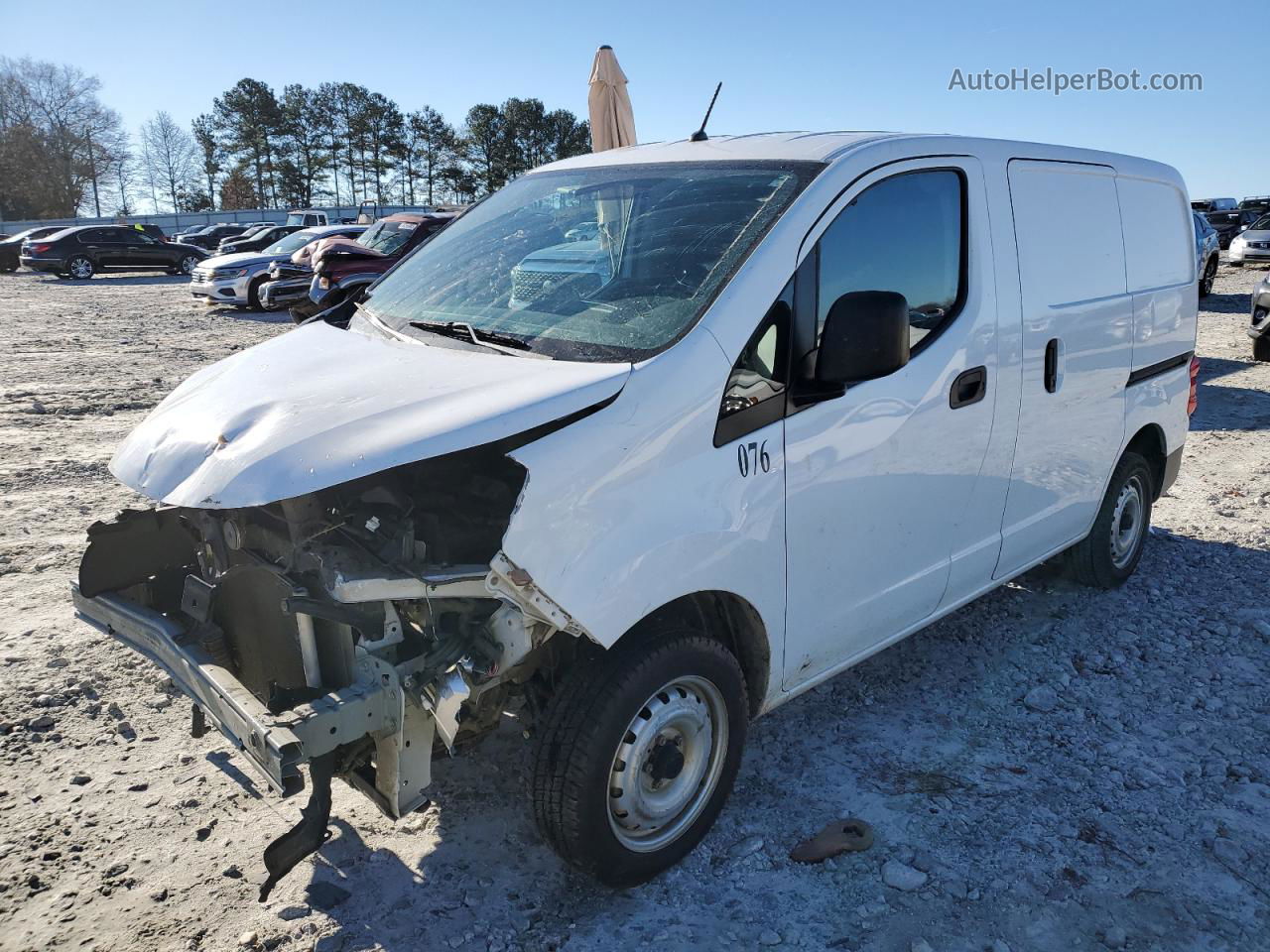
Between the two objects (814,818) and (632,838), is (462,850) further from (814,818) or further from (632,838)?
(814,818)

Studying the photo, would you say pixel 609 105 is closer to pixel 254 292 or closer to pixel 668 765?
pixel 668 765

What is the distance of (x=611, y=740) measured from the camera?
259 cm

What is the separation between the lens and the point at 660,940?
104 inches

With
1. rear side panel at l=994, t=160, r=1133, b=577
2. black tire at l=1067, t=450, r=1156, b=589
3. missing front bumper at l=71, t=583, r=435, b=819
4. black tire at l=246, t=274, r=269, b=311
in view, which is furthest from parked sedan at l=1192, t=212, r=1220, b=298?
missing front bumper at l=71, t=583, r=435, b=819

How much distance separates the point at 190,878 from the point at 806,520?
2157mm

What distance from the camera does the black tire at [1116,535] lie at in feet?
15.8

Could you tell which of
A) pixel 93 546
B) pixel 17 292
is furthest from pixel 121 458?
pixel 17 292

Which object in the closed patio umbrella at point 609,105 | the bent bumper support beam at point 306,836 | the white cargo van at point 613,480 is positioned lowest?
the bent bumper support beam at point 306,836

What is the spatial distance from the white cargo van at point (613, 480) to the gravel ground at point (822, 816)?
0.33 m

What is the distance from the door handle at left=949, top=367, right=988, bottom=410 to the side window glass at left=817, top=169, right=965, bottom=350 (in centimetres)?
22

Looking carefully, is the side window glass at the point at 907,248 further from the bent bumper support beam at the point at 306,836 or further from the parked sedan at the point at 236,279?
the parked sedan at the point at 236,279

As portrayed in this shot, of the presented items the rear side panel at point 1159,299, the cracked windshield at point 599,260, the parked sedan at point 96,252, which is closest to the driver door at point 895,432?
the cracked windshield at point 599,260

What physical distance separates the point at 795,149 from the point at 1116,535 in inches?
117

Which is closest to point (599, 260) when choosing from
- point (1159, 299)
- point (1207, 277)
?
point (1159, 299)
